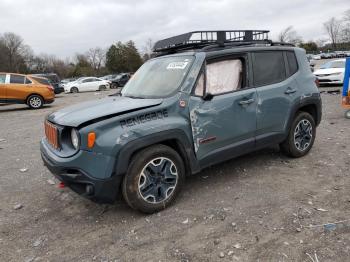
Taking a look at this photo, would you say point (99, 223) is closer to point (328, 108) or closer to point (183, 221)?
point (183, 221)

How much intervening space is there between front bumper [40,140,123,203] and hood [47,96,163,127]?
45cm

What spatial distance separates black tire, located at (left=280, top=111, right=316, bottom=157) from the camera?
4.95 meters

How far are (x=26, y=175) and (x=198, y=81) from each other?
3.28 metres

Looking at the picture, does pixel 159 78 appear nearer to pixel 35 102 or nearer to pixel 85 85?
pixel 35 102

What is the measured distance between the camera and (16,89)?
14078mm

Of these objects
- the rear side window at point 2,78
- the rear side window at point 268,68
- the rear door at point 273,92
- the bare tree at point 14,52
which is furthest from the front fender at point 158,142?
the bare tree at point 14,52

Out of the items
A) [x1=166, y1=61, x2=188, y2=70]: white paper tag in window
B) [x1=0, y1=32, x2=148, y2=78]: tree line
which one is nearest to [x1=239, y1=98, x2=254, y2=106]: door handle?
[x1=166, y1=61, x2=188, y2=70]: white paper tag in window

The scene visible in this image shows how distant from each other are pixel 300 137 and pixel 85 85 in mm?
25726

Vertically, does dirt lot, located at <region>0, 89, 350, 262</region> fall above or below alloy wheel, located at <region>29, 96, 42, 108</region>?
below

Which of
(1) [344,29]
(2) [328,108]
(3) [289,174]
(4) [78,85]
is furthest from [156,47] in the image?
(1) [344,29]

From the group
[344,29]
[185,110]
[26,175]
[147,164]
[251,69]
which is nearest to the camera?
[147,164]

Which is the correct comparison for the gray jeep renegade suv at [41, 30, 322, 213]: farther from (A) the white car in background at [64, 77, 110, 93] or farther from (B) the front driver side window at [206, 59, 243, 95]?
(A) the white car in background at [64, 77, 110, 93]

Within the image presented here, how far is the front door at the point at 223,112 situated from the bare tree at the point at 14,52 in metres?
76.6

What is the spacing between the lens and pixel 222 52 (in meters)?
4.11
